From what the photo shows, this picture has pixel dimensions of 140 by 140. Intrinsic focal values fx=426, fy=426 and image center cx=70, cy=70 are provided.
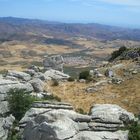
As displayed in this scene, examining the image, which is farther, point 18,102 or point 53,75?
point 53,75

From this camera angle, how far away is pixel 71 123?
24.5 metres

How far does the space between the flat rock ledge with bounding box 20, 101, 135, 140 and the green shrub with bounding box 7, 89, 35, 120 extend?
273cm

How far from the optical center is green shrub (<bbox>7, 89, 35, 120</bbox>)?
106 ft

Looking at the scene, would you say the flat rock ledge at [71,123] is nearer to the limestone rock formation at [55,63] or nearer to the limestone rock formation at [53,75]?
the limestone rock formation at [53,75]

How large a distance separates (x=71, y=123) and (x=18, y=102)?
30.5ft

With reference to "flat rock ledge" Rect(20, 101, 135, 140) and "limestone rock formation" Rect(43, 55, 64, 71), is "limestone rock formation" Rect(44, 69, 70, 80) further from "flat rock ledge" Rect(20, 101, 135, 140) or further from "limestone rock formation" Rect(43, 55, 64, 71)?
"flat rock ledge" Rect(20, 101, 135, 140)

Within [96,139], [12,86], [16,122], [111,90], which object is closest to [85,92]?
[111,90]

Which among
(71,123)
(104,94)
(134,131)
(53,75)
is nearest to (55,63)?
(53,75)

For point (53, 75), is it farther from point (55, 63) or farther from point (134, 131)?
point (134, 131)

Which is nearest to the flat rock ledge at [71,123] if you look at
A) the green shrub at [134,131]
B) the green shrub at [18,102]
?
the green shrub at [134,131]

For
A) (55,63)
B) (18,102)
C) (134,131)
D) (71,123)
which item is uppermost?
(71,123)

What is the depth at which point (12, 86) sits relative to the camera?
36.4m

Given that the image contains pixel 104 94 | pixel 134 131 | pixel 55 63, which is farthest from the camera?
pixel 55 63

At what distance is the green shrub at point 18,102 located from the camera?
3228 cm
